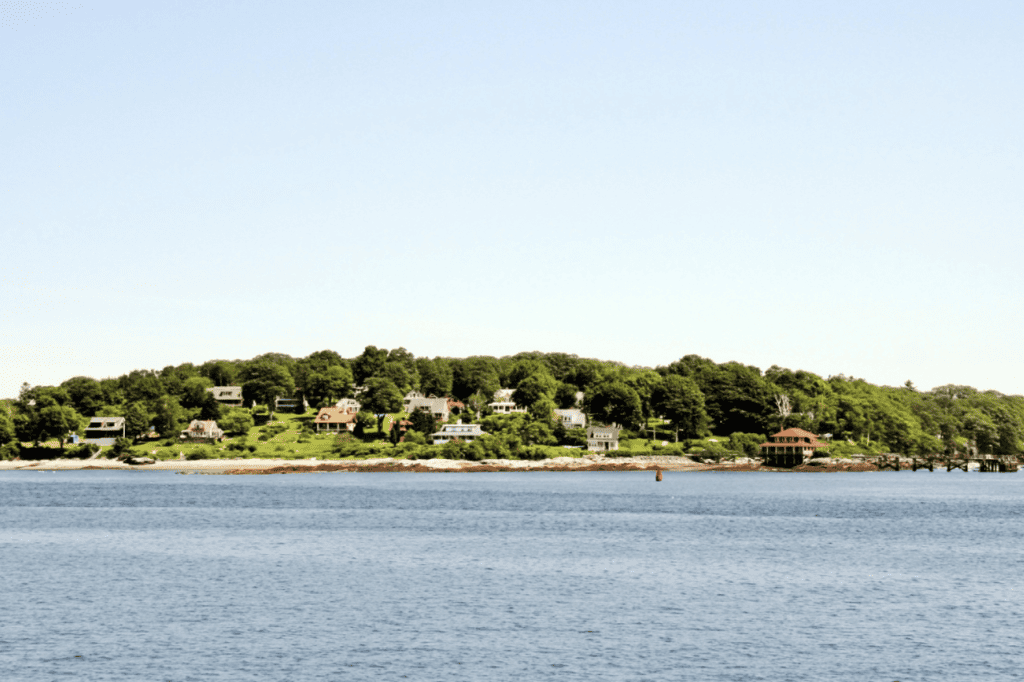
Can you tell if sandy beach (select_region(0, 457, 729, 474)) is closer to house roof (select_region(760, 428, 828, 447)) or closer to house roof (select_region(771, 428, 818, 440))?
house roof (select_region(760, 428, 828, 447))

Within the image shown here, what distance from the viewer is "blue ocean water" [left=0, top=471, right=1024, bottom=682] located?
2881 centimetres

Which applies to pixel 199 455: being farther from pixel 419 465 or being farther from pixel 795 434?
pixel 795 434

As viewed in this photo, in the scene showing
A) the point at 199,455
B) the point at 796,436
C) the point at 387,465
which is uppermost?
the point at 796,436

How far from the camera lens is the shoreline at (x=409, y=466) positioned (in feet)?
592

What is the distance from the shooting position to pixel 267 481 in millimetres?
154750

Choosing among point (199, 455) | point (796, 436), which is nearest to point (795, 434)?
point (796, 436)

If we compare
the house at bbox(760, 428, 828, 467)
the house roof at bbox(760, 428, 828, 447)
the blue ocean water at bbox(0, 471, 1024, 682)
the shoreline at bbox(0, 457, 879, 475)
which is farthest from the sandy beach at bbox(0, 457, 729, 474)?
the blue ocean water at bbox(0, 471, 1024, 682)

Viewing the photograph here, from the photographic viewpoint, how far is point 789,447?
192 m

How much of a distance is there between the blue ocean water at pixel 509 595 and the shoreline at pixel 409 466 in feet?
298

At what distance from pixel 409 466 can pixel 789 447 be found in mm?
74124

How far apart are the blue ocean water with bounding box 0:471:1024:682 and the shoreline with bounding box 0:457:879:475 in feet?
298

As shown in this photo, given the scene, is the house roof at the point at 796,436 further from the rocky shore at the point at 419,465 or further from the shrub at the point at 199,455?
the shrub at the point at 199,455

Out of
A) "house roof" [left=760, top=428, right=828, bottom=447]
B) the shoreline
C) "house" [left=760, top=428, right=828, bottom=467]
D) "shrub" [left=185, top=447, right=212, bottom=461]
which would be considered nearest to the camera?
the shoreline

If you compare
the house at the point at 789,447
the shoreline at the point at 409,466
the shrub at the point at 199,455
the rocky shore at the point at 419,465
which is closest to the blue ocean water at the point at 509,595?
the shoreline at the point at 409,466
